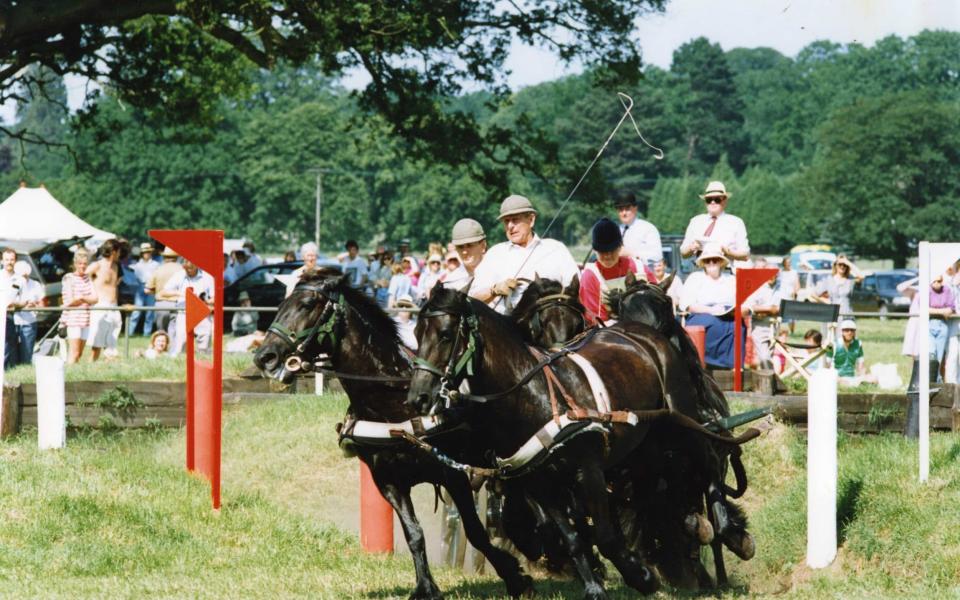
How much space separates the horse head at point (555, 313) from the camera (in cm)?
1016

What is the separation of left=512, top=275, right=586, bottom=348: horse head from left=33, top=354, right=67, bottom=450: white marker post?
5.47 m

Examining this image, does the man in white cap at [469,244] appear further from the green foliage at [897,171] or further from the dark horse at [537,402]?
the green foliage at [897,171]

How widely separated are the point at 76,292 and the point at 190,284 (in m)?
1.73

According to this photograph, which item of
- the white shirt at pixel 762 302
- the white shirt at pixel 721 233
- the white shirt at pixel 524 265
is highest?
the white shirt at pixel 721 233

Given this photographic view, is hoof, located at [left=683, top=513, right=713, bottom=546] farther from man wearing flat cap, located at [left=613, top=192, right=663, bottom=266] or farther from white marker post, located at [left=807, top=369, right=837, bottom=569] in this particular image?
man wearing flat cap, located at [left=613, top=192, right=663, bottom=266]

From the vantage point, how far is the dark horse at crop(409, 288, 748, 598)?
8.16m

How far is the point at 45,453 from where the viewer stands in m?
Answer: 13.3

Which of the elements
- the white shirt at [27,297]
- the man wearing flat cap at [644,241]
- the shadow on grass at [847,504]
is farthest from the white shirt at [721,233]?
the white shirt at [27,297]

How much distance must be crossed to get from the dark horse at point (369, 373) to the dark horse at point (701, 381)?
1650 millimetres

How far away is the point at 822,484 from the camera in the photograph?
409 inches

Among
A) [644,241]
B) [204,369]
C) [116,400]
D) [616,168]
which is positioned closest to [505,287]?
[644,241]

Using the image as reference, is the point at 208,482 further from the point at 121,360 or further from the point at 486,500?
the point at 121,360

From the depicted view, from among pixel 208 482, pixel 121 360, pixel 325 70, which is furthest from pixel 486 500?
pixel 325 70

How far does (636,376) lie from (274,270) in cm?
2295
